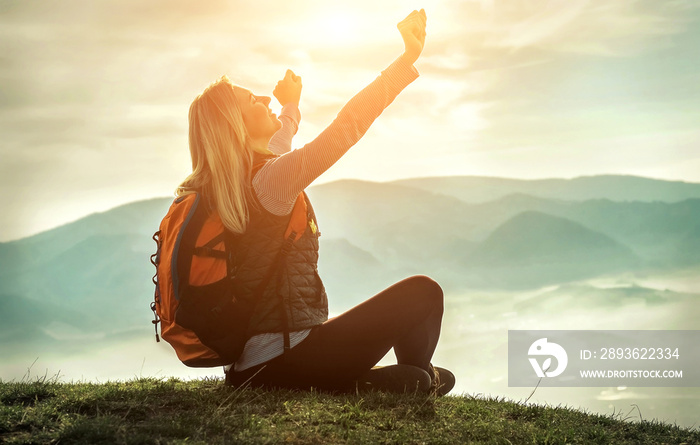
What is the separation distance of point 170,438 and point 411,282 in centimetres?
205

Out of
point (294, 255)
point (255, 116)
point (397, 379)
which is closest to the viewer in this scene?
point (294, 255)

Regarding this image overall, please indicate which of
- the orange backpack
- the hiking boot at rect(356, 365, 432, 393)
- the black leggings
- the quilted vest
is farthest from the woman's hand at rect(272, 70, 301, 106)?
the hiking boot at rect(356, 365, 432, 393)

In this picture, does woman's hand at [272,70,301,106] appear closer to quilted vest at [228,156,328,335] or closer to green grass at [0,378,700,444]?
quilted vest at [228,156,328,335]

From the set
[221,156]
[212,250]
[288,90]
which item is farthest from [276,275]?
[288,90]

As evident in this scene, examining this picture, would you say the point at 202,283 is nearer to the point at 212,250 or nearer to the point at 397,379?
the point at 212,250

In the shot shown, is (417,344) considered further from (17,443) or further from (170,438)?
(17,443)

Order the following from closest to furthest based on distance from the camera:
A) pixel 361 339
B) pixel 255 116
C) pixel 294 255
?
pixel 294 255, pixel 361 339, pixel 255 116

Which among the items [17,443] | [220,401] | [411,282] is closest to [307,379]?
[220,401]

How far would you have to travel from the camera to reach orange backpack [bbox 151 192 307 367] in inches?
191

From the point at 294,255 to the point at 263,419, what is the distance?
3.78 ft

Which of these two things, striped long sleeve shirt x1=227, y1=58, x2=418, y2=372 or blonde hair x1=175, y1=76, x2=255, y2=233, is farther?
blonde hair x1=175, y1=76, x2=255, y2=233

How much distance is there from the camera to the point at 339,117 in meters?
4.65

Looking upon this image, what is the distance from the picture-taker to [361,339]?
5.16m

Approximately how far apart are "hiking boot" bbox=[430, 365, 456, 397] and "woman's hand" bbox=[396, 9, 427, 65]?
254cm
